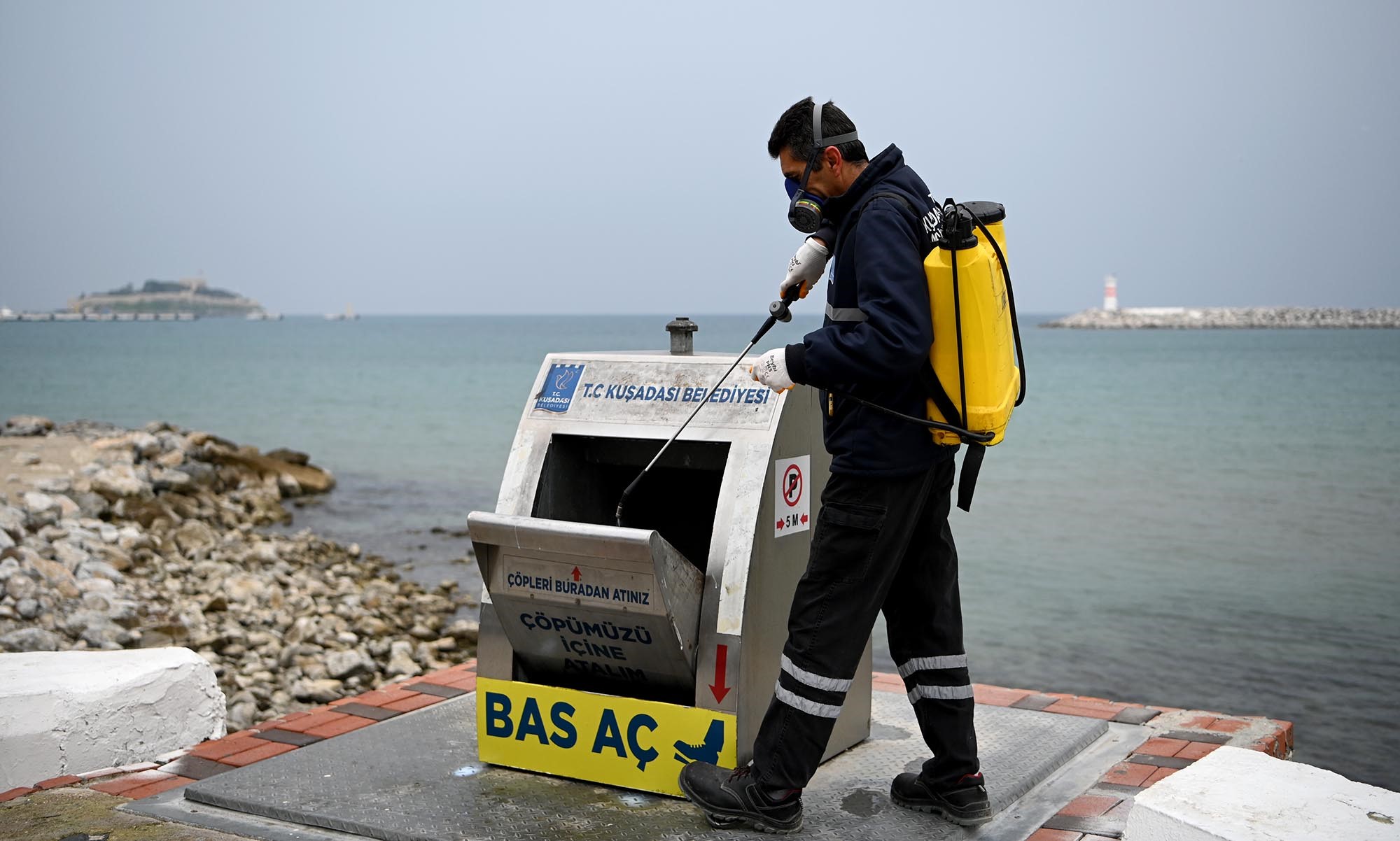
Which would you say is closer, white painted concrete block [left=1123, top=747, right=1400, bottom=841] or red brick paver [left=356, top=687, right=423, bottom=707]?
white painted concrete block [left=1123, top=747, right=1400, bottom=841]

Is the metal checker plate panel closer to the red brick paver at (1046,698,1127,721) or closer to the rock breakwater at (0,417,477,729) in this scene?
the red brick paver at (1046,698,1127,721)

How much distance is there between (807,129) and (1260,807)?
1.99m

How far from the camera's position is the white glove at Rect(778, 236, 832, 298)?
354cm

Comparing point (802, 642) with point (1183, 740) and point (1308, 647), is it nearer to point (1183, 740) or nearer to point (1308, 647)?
point (1183, 740)

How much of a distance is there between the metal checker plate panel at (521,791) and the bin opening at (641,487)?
0.75 m

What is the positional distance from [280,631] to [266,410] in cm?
2586

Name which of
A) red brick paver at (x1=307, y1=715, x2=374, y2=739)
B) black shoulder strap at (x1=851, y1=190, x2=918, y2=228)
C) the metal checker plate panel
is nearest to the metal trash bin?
the metal checker plate panel

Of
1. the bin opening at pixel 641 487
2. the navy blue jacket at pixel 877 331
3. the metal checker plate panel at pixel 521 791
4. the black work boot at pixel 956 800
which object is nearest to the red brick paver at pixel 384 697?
the metal checker plate panel at pixel 521 791

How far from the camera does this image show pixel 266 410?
32531 mm

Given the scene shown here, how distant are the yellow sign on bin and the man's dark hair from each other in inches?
60.5

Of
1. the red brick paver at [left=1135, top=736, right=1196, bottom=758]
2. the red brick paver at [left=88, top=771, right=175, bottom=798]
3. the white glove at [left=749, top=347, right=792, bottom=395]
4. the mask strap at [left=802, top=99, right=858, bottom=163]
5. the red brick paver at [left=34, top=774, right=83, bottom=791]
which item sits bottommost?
the red brick paver at [left=34, top=774, right=83, bottom=791]

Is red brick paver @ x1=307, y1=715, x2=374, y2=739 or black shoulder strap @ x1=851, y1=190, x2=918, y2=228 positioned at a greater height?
black shoulder strap @ x1=851, y1=190, x2=918, y2=228

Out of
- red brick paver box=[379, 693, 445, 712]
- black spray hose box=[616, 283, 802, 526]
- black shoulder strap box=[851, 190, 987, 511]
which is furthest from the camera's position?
red brick paver box=[379, 693, 445, 712]

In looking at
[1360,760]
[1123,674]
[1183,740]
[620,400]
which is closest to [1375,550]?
[1123,674]
